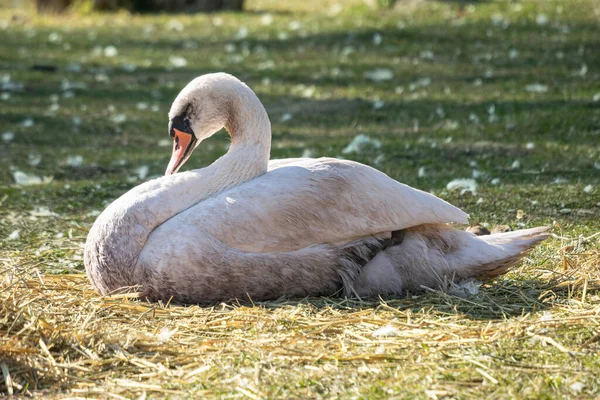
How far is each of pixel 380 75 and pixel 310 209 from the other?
6575 millimetres

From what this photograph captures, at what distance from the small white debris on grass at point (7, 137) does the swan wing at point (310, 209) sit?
495 cm

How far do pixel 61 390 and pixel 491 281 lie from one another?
2372mm

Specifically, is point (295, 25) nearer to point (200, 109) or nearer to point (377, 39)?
point (377, 39)

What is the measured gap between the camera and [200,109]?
5.13 metres

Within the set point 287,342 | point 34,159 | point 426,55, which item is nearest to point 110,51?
point 426,55

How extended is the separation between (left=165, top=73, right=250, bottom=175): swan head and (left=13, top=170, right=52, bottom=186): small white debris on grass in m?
2.86

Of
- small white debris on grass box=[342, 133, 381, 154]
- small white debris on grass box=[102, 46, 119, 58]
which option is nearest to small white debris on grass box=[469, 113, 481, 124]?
small white debris on grass box=[342, 133, 381, 154]

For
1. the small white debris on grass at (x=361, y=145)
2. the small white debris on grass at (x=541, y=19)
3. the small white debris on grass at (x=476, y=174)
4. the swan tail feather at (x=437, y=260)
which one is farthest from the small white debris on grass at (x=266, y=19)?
the swan tail feather at (x=437, y=260)

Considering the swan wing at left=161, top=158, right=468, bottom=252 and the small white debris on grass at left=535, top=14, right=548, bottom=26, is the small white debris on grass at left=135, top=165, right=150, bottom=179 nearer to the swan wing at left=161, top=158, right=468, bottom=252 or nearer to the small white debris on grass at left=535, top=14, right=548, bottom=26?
the swan wing at left=161, top=158, right=468, bottom=252

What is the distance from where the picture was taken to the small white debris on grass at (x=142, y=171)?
7828mm

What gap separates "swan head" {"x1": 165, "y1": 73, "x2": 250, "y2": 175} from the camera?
16.8 feet

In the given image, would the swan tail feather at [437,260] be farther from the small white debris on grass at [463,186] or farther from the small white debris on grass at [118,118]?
the small white debris on grass at [118,118]

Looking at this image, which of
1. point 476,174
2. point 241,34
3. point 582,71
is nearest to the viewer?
point 476,174

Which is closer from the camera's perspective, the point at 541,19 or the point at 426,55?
the point at 426,55
